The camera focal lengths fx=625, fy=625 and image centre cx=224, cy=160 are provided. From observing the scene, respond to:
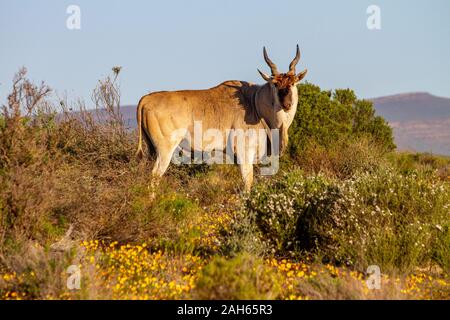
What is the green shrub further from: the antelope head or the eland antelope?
the antelope head

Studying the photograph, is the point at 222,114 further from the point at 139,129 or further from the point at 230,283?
the point at 230,283

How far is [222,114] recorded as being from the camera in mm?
13023

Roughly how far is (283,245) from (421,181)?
2.33 meters

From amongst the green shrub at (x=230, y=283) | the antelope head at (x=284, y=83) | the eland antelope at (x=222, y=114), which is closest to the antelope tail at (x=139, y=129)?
the eland antelope at (x=222, y=114)

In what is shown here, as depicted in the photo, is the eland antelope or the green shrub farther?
the eland antelope

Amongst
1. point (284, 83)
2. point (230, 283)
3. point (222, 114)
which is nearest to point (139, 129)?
point (222, 114)

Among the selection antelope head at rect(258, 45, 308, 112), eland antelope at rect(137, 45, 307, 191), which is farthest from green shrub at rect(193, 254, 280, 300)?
antelope head at rect(258, 45, 308, 112)

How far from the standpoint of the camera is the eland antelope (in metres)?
12.3

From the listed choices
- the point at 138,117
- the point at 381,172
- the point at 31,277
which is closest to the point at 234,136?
the point at 138,117

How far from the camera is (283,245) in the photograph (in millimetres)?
9117

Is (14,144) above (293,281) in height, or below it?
above

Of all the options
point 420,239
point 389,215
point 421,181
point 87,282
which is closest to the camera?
point 87,282
